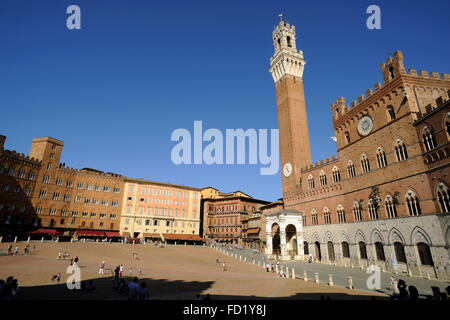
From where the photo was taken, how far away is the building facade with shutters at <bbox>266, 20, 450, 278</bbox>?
23.2m

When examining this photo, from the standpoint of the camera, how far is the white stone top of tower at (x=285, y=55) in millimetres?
54188

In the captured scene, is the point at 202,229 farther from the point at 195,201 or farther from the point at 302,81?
the point at 302,81

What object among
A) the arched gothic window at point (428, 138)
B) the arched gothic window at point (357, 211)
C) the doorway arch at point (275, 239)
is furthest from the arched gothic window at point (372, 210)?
the doorway arch at point (275, 239)

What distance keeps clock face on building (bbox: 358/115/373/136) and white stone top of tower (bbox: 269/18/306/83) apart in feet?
79.4

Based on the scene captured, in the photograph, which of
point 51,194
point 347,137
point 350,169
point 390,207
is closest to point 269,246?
point 350,169

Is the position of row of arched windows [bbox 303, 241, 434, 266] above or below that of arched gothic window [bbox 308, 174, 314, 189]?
below

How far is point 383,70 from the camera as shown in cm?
3100

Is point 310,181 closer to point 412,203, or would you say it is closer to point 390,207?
point 390,207

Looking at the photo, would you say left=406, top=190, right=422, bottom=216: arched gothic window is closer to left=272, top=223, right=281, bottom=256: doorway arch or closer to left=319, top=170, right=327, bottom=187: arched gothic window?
left=319, top=170, right=327, bottom=187: arched gothic window

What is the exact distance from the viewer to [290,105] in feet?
167

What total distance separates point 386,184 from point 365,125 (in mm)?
8593

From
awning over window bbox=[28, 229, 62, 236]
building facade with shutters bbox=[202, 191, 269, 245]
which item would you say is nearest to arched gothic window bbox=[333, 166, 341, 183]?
building facade with shutters bbox=[202, 191, 269, 245]

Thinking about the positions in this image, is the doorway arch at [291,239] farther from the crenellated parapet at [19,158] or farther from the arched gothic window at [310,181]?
the crenellated parapet at [19,158]
